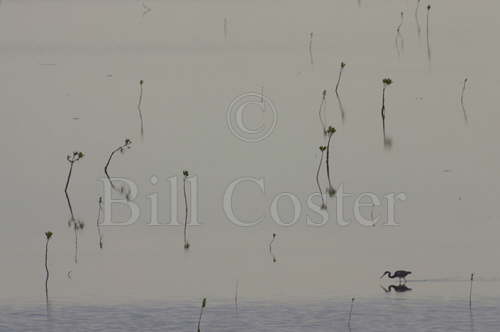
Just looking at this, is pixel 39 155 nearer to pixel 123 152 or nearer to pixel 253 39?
pixel 123 152

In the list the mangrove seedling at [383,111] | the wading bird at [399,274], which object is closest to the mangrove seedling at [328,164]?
the mangrove seedling at [383,111]

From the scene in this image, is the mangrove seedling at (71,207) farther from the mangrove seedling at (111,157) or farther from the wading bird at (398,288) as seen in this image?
the wading bird at (398,288)

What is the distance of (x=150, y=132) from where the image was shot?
711cm

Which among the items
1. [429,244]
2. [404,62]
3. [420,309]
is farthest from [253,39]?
[420,309]

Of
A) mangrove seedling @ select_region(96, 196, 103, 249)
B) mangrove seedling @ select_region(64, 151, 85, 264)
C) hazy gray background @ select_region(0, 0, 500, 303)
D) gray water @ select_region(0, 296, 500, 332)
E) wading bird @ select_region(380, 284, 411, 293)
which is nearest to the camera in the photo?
gray water @ select_region(0, 296, 500, 332)

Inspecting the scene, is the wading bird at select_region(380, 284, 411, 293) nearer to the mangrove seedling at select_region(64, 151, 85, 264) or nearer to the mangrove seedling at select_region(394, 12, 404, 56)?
the mangrove seedling at select_region(64, 151, 85, 264)

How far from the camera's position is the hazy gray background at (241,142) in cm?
601

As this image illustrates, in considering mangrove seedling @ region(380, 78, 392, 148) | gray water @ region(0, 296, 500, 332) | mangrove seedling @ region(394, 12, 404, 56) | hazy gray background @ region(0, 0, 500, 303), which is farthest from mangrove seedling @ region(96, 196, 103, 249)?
mangrove seedling @ region(394, 12, 404, 56)

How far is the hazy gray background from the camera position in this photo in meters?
6.01

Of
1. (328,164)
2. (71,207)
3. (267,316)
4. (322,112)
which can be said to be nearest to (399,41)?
(322,112)

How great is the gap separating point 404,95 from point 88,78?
1.58 metres

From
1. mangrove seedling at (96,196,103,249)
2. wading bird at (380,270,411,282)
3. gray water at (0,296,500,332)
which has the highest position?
mangrove seedling at (96,196,103,249)

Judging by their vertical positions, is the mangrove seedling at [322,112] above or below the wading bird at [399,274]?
above

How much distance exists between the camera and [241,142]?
6.88 metres
